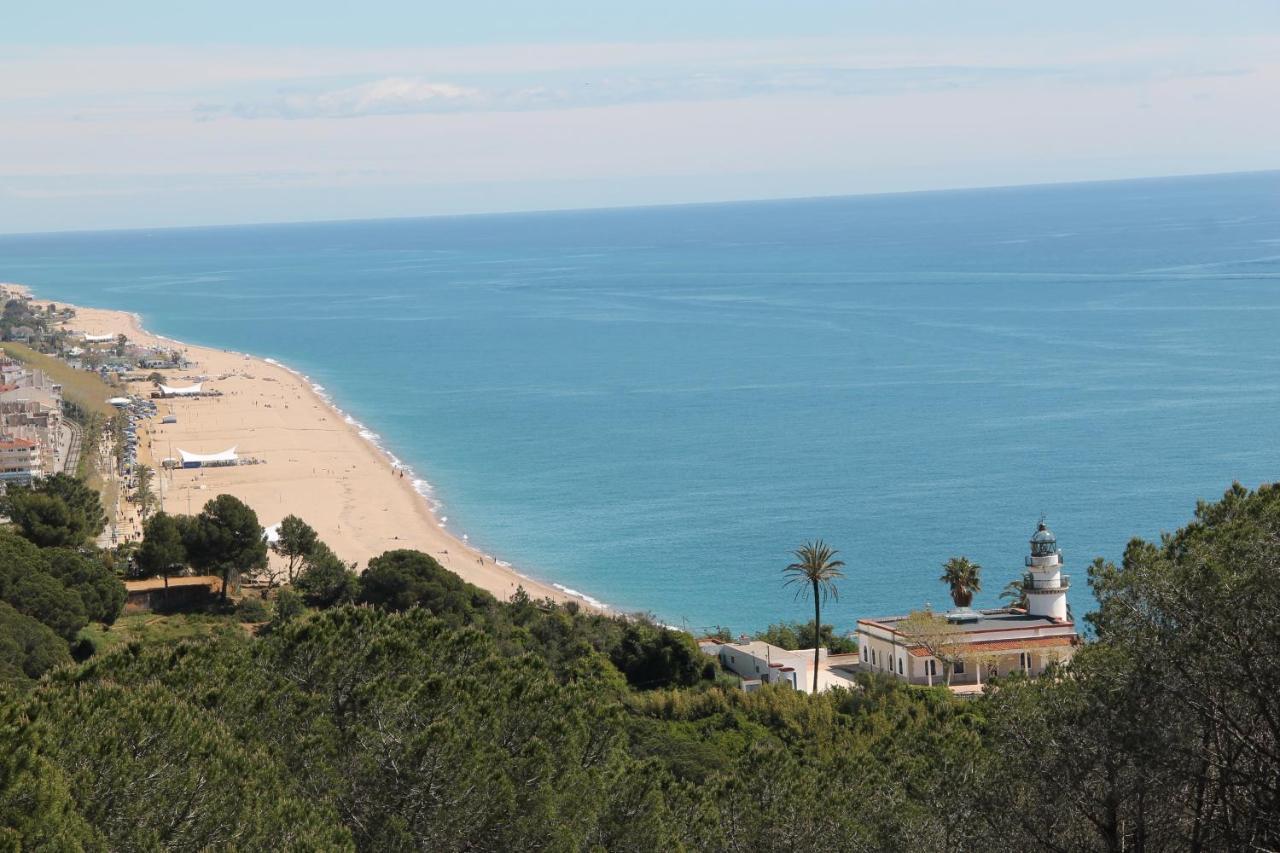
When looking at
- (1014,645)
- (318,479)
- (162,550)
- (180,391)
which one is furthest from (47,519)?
(180,391)

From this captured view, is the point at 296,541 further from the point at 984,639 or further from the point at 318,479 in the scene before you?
the point at 318,479

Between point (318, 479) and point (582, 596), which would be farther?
point (318, 479)

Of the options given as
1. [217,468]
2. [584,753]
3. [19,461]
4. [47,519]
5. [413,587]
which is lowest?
[584,753]

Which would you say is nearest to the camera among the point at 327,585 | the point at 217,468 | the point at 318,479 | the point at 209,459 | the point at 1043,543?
the point at 1043,543

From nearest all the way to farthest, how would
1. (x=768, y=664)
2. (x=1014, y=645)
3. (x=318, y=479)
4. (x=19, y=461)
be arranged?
(x=1014, y=645) < (x=768, y=664) < (x=19, y=461) < (x=318, y=479)

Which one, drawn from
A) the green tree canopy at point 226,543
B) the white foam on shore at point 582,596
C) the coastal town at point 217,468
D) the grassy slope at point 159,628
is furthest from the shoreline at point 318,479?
the grassy slope at point 159,628

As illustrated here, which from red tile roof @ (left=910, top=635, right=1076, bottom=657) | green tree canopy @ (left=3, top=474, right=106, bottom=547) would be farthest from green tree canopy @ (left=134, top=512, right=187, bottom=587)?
red tile roof @ (left=910, top=635, right=1076, bottom=657)

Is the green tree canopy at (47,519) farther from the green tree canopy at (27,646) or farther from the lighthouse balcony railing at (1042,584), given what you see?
the lighthouse balcony railing at (1042,584)
